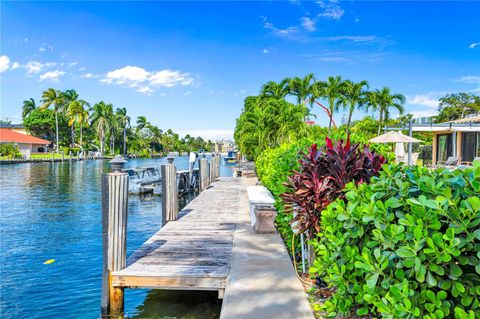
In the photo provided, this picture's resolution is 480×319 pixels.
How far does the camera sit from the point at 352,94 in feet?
121

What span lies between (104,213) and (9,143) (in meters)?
63.9

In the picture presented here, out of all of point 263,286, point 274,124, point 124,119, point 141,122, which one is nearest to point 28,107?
point 124,119

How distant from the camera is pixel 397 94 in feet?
126

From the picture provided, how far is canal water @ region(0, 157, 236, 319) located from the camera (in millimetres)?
6047

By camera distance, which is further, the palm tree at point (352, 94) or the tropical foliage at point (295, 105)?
the palm tree at point (352, 94)

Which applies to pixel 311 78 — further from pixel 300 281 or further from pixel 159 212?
pixel 300 281

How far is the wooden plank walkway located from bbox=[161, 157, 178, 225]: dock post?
0.95 feet

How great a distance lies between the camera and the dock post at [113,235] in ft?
16.5

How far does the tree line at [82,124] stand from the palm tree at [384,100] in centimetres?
5556

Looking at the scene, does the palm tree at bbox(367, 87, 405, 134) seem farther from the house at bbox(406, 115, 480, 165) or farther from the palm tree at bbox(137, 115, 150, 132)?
the palm tree at bbox(137, 115, 150, 132)

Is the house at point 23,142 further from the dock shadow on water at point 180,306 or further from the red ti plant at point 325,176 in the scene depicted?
the red ti plant at point 325,176

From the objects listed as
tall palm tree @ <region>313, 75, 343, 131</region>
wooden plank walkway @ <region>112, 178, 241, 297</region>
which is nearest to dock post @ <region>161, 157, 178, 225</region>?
wooden plank walkway @ <region>112, 178, 241, 297</region>

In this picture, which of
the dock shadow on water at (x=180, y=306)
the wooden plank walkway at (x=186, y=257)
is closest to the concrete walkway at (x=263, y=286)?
the wooden plank walkway at (x=186, y=257)

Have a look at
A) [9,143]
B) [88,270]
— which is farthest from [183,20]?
[9,143]
